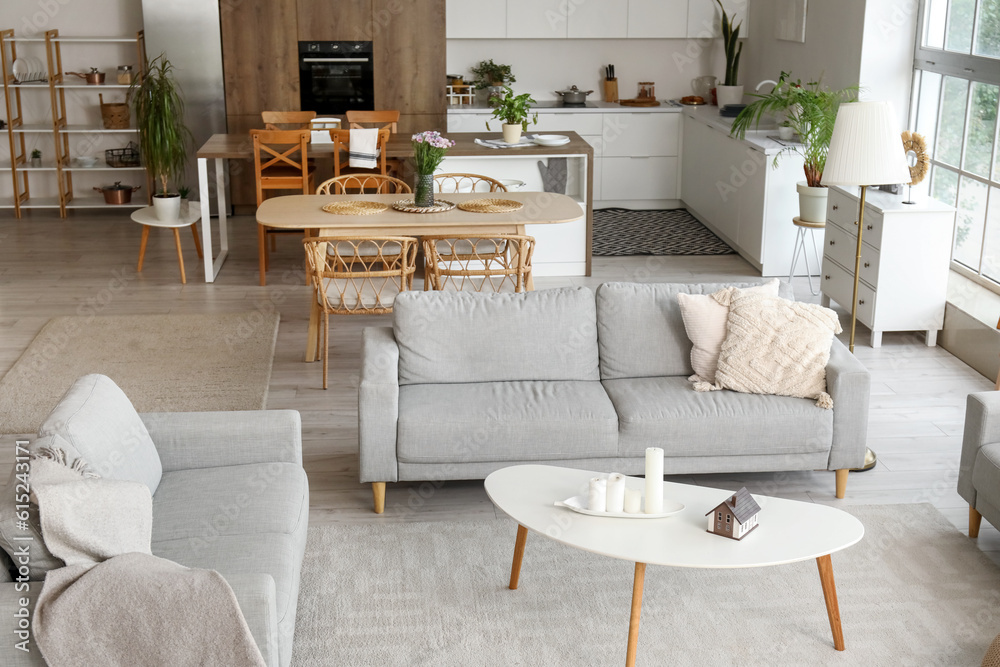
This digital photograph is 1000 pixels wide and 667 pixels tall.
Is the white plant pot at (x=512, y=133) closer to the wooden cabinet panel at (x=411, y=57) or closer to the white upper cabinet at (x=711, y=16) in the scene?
the wooden cabinet panel at (x=411, y=57)

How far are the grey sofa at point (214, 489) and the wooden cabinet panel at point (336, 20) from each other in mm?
5786

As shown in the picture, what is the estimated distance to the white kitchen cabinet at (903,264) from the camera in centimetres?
527

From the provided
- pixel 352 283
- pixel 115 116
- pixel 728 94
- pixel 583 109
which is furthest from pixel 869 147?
pixel 115 116

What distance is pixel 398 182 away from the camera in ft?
20.3

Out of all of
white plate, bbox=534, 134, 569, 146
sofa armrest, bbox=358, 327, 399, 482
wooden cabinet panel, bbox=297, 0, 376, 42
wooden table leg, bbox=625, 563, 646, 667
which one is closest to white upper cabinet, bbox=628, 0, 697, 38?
wooden cabinet panel, bbox=297, 0, 376, 42

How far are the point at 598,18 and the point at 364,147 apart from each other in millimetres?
3097

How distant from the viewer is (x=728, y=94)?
8.55 meters

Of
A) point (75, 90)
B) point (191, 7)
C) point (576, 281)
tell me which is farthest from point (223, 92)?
point (576, 281)

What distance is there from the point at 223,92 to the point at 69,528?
266 inches

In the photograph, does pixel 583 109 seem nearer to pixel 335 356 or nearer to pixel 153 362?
pixel 335 356

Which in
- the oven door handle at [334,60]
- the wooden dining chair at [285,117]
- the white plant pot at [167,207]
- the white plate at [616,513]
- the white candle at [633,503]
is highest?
the oven door handle at [334,60]

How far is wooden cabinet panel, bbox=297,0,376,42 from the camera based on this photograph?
8.34 metres

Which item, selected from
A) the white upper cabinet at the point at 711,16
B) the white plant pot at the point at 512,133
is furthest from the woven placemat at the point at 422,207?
the white upper cabinet at the point at 711,16

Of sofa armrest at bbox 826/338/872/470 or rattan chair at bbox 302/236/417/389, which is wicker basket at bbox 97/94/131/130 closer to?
rattan chair at bbox 302/236/417/389
